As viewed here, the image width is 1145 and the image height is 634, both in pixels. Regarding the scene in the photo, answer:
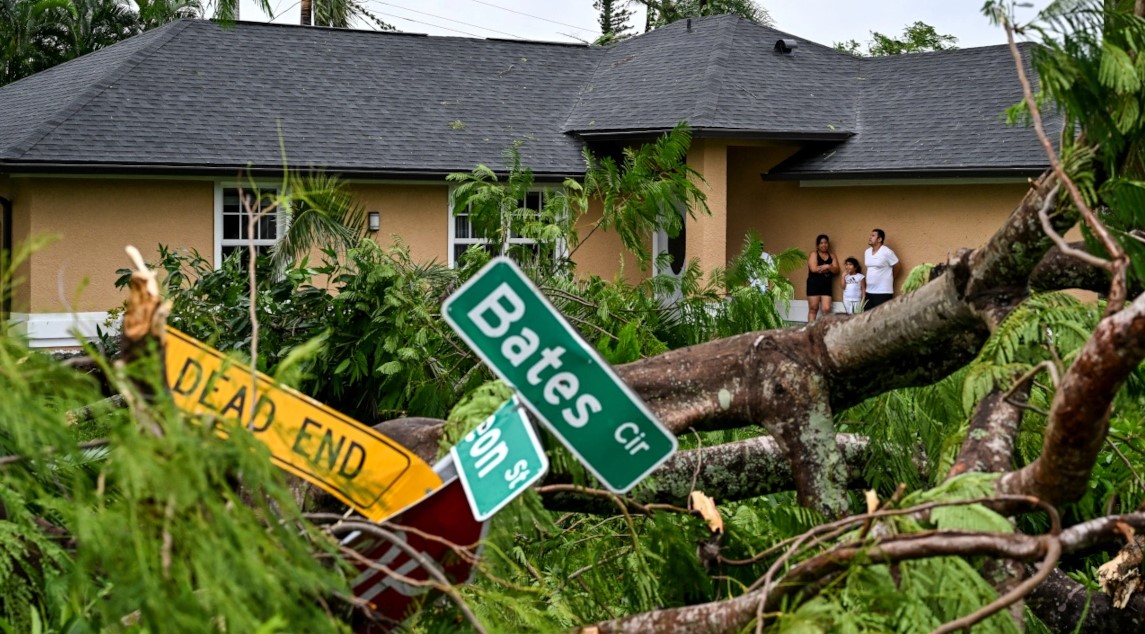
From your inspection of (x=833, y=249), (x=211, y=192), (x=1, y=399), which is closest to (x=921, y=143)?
(x=833, y=249)

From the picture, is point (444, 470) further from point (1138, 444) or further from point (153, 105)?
point (153, 105)

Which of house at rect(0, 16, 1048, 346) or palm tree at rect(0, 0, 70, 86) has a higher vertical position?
palm tree at rect(0, 0, 70, 86)

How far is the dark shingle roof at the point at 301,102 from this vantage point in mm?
15812

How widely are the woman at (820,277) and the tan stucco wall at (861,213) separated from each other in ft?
1.59

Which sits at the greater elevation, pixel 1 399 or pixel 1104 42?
pixel 1104 42

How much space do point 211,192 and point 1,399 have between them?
15205 millimetres

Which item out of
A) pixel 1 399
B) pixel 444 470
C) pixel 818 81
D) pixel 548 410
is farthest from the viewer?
pixel 818 81

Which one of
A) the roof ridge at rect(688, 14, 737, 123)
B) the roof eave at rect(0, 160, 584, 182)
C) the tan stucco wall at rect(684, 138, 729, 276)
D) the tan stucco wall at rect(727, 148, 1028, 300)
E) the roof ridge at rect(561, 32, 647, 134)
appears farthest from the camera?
the roof ridge at rect(561, 32, 647, 134)

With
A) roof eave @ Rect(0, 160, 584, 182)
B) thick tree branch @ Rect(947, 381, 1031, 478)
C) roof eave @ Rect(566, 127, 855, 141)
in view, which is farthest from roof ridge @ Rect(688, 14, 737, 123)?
thick tree branch @ Rect(947, 381, 1031, 478)

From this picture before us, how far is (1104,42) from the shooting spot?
2.55 metres

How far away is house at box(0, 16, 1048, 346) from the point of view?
51.1 ft

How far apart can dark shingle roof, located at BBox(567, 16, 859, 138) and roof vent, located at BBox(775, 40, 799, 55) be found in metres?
0.08

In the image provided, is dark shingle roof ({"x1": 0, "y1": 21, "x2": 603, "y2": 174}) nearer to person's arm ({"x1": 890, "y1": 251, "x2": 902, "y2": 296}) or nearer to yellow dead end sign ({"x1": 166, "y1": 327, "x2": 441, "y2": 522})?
person's arm ({"x1": 890, "y1": 251, "x2": 902, "y2": 296})

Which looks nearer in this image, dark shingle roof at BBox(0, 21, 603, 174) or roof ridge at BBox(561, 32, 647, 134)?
dark shingle roof at BBox(0, 21, 603, 174)
